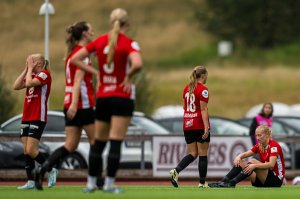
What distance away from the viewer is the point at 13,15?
106188mm

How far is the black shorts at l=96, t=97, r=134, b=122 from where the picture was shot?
14.1 meters

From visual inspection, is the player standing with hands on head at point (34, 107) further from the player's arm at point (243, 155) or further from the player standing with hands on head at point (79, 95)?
the player's arm at point (243, 155)

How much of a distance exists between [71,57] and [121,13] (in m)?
1.51

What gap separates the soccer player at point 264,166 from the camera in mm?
18062

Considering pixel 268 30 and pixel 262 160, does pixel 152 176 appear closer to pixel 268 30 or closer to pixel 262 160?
pixel 262 160

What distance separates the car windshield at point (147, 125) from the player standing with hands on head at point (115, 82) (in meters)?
14.8

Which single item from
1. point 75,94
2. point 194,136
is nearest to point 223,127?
point 194,136

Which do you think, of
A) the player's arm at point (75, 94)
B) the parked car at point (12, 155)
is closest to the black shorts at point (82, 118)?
the player's arm at point (75, 94)

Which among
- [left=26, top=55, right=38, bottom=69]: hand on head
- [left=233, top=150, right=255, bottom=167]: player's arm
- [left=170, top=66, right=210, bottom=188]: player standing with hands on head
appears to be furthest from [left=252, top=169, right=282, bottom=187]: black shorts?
[left=26, top=55, right=38, bottom=69]: hand on head

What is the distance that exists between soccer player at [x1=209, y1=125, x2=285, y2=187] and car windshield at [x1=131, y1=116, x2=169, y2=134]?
422 inches

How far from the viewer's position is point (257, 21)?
292 ft

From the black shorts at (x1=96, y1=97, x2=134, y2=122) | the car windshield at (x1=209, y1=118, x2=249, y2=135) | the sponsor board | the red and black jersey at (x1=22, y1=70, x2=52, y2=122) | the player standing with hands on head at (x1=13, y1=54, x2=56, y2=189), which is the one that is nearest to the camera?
the black shorts at (x1=96, y1=97, x2=134, y2=122)

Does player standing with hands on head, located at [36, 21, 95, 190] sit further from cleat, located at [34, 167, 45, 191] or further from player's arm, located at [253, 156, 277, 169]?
player's arm, located at [253, 156, 277, 169]

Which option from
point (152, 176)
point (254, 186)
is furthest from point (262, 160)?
point (152, 176)
